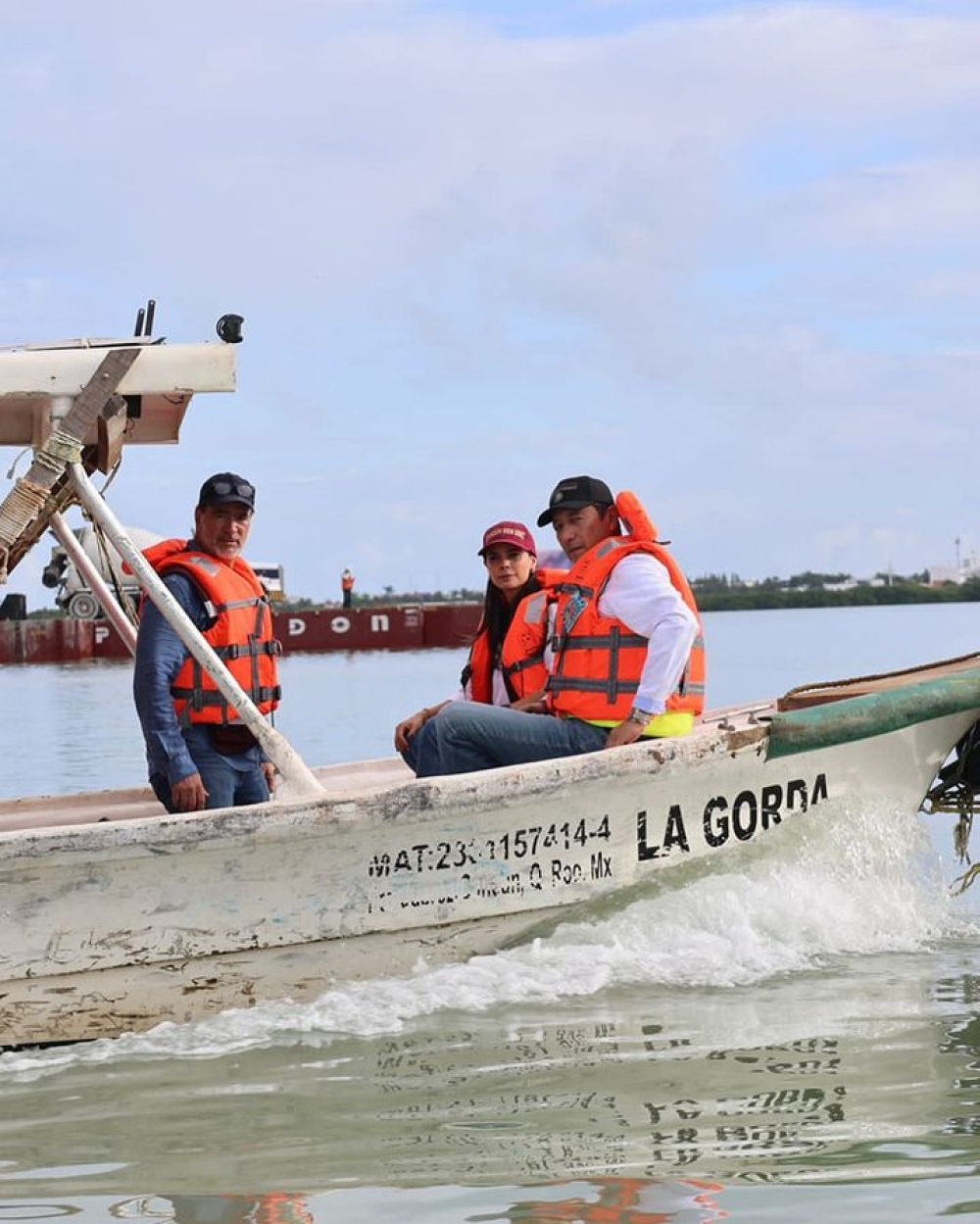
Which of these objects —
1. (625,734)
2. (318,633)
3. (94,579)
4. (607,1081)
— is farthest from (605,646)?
(318,633)

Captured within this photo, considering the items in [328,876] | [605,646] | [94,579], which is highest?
[94,579]

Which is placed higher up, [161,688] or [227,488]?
[227,488]

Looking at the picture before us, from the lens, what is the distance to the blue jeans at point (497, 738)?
21.9 feet

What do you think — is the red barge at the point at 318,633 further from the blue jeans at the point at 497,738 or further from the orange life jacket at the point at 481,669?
the blue jeans at the point at 497,738

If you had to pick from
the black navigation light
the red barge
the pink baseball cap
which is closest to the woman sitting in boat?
the pink baseball cap

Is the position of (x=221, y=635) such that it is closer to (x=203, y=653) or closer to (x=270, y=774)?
(x=203, y=653)

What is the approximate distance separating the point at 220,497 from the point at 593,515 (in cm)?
143

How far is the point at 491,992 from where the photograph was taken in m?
6.36

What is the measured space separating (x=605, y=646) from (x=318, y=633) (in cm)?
5097

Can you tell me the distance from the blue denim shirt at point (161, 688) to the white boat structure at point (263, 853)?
18cm

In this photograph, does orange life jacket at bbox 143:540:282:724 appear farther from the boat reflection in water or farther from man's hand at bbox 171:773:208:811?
the boat reflection in water

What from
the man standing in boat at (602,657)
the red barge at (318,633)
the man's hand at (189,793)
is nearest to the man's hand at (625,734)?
the man standing in boat at (602,657)

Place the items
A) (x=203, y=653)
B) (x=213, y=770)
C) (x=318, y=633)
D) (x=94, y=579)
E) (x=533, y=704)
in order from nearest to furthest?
1. (x=203, y=653)
2. (x=213, y=770)
3. (x=533, y=704)
4. (x=94, y=579)
5. (x=318, y=633)

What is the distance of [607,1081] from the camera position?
555cm
